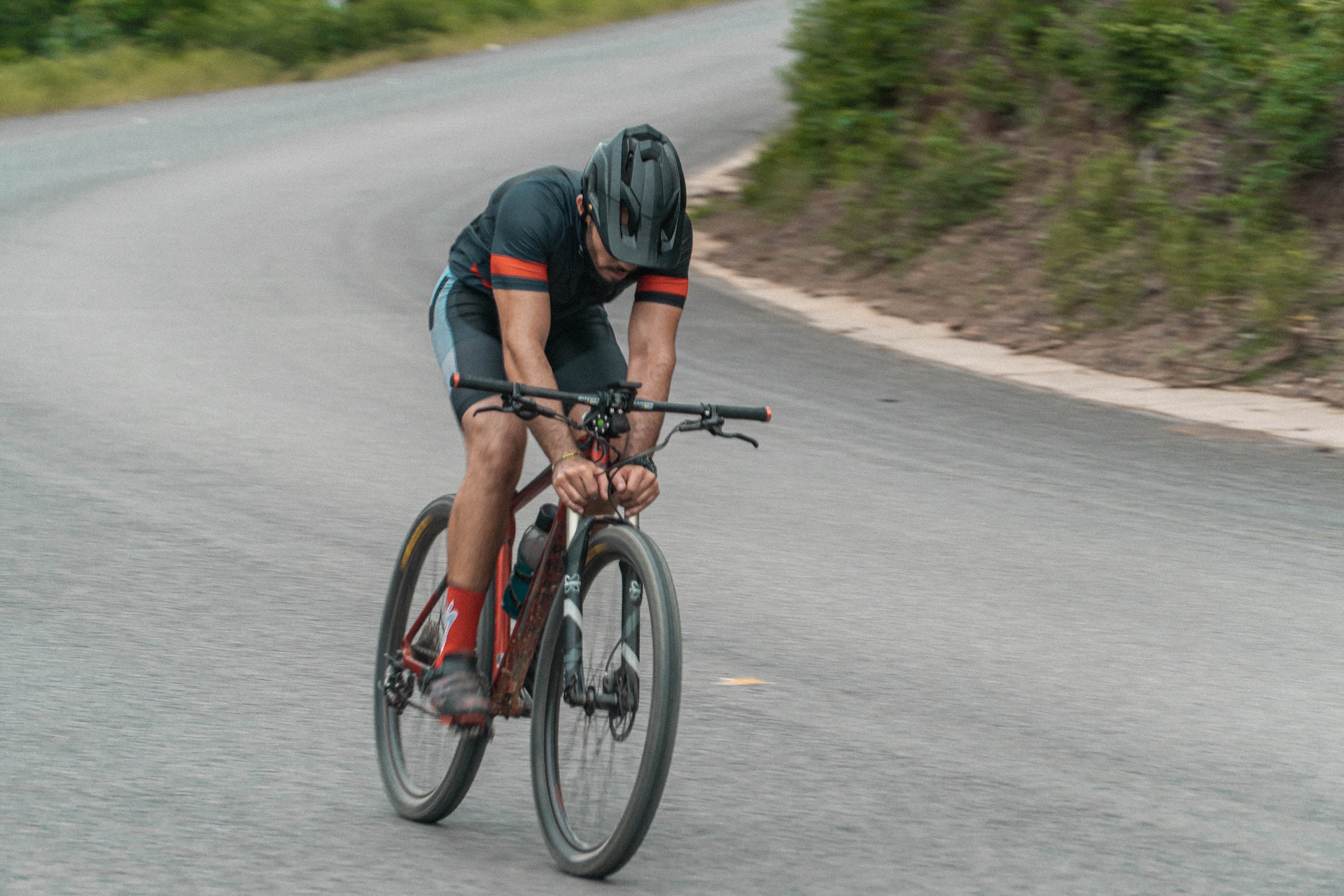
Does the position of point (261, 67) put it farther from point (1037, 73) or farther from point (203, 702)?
point (203, 702)

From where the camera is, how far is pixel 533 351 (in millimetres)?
4379

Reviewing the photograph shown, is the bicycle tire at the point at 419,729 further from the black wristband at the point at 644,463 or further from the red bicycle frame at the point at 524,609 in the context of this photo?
the black wristband at the point at 644,463

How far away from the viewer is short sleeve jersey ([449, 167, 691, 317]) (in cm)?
442

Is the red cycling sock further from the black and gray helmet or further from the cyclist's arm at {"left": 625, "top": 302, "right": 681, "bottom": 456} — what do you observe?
the black and gray helmet

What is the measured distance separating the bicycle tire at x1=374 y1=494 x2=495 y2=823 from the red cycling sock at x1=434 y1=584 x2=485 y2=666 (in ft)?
0.09

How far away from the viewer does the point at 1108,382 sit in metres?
11.0

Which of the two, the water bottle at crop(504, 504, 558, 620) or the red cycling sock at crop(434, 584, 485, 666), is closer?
the water bottle at crop(504, 504, 558, 620)

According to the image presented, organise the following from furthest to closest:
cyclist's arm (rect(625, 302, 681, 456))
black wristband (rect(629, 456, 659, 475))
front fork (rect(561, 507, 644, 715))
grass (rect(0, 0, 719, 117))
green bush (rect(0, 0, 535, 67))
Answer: green bush (rect(0, 0, 535, 67)), grass (rect(0, 0, 719, 117)), cyclist's arm (rect(625, 302, 681, 456)), black wristband (rect(629, 456, 659, 475)), front fork (rect(561, 507, 644, 715))

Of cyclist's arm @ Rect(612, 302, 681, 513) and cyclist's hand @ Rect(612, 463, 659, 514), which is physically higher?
cyclist's arm @ Rect(612, 302, 681, 513)

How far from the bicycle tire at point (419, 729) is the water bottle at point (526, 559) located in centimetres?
8

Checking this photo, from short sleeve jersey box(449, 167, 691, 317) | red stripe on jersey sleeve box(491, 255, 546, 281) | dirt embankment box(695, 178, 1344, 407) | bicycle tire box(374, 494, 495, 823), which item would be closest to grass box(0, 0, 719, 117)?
dirt embankment box(695, 178, 1344, 407)

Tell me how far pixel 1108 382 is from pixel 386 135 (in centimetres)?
1398

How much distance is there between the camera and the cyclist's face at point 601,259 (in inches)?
174

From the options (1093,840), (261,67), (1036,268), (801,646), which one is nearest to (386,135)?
(261,67)
